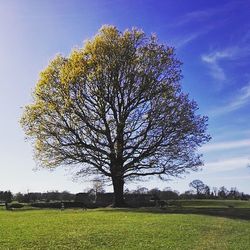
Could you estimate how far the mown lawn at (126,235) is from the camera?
18.3m

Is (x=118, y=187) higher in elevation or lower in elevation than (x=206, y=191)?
lower

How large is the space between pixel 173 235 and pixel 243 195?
7271 centimetres

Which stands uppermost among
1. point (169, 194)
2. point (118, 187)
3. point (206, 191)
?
point (206, 191)

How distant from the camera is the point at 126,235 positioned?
20672mm

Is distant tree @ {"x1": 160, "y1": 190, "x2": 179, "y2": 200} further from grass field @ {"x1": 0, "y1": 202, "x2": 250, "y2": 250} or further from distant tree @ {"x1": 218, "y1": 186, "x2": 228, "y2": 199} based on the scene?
grass field @ {"x1": 0, "y1": 202, "x2": 250, "y2": 250}

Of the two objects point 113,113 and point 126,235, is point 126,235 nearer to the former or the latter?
point 126,235

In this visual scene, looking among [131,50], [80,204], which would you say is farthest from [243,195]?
[131,50]

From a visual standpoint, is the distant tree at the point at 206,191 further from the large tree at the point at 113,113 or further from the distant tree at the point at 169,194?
the large tree at the point at 113,113

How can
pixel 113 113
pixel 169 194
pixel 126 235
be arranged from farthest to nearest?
pixel 169 194, pixel 113 113, pixel 126 235

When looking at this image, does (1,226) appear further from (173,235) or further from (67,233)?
(173,235)

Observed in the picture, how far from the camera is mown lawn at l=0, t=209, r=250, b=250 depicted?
18297 millimetres

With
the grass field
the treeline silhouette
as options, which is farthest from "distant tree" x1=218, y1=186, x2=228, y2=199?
the grass field

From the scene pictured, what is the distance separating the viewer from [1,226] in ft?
76.4

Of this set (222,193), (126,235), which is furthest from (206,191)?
(126,235)
